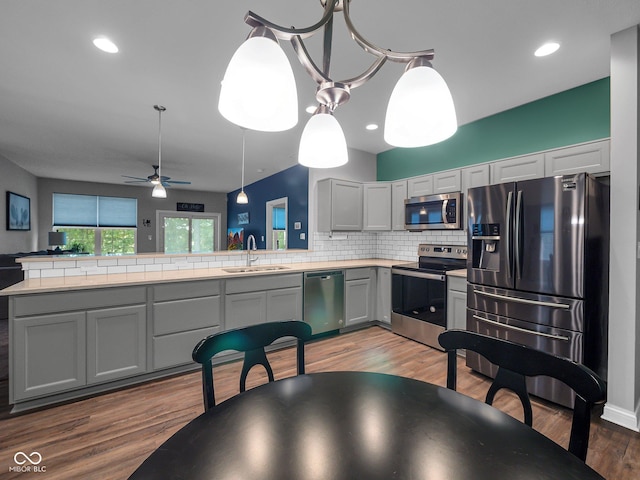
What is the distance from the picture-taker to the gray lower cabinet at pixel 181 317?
104 inches

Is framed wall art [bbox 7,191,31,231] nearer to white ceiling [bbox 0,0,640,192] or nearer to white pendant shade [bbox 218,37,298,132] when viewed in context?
white ceiling [bbox 0,0,640,192]

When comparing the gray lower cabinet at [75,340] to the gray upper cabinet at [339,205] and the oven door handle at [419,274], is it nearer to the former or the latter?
the gray upper cabinet at [339,205]

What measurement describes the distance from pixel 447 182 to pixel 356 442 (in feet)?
10.9

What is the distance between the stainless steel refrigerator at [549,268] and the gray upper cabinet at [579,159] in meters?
0.25

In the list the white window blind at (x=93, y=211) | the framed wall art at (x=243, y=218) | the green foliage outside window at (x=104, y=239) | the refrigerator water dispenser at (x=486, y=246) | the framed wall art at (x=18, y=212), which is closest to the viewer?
the refrigerator water dispenser at (x=486, y=246)

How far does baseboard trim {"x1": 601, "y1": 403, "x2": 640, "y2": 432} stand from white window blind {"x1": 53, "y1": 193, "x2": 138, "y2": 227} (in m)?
9.31

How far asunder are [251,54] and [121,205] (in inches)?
345

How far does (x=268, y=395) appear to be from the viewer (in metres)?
1.04

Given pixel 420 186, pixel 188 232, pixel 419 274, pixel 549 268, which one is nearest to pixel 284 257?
pixel 419 274

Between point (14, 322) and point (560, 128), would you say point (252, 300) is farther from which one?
point (560, 128)

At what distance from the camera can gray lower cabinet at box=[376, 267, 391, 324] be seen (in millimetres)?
3966

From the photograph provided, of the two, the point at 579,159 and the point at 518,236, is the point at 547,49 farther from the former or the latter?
the point at 518,236

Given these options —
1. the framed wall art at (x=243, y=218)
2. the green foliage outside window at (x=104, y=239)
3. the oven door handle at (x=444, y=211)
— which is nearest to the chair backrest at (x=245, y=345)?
the oven door handle at (x=444, y=211)

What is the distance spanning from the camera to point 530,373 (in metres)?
1.09
